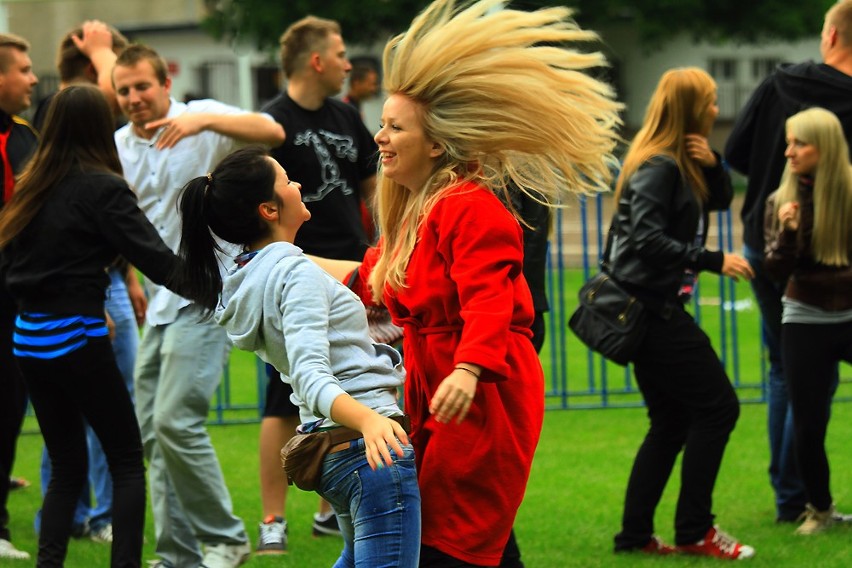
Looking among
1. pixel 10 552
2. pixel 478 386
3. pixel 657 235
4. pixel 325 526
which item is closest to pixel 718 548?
pixel 657 235

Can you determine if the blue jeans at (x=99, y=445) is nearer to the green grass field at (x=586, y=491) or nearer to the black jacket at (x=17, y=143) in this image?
the green grass field at (x=586, y=491)

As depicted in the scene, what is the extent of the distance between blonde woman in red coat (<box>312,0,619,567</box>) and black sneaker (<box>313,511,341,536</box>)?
257cm

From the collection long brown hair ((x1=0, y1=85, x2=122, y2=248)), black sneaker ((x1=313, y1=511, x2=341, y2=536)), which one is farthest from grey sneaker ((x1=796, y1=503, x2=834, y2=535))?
long brown hair ((x1=0, y1=85, x2=122, y2=248))

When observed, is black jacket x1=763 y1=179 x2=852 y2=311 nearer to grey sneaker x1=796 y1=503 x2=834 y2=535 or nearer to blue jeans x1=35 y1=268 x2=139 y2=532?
grey sneaker x1=796 y1=503 x2=834 y2=535

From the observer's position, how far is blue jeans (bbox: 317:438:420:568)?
3510 millimetres

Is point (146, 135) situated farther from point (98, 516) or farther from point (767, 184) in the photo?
point (767, 184)

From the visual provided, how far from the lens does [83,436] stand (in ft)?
17.2

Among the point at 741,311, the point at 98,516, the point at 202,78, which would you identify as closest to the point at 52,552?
the point at 98,516

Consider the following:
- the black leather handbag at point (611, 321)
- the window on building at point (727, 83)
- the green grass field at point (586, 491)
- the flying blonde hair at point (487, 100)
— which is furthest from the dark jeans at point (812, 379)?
the window on building at point (727, 83)

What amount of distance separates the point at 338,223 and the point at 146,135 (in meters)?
1.04

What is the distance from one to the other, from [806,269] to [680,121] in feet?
2.77

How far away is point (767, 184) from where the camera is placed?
668 centimetres

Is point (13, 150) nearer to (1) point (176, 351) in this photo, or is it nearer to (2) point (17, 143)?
(2) point (17, 143)

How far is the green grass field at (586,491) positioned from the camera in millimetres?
5859
